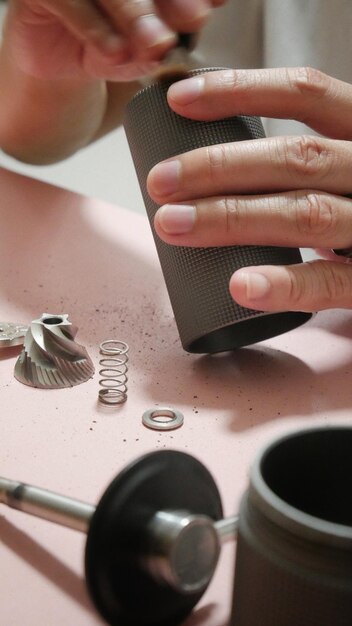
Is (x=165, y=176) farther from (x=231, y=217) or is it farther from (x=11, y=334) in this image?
(x=11, y=334)

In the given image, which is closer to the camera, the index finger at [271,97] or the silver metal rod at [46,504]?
the silver metal rod at [46,504]

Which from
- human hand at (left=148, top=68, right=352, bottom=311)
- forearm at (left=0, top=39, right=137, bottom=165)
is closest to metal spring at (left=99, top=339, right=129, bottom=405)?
human hand at (left=148, top=68, right=352, bottom=311)

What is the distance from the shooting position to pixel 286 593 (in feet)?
0.99

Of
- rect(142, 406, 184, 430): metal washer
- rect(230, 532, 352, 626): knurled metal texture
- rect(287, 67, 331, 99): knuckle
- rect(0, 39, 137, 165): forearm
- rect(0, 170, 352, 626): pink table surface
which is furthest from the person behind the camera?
rect(0, 39, 137, 165): forearm

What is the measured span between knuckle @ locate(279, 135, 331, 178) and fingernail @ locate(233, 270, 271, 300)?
112 mm

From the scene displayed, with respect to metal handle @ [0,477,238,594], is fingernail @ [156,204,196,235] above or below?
above

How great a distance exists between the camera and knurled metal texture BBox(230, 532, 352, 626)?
0.29m

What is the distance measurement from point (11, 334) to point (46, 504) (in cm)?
30

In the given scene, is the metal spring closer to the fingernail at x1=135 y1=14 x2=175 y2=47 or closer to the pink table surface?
the pink table surface

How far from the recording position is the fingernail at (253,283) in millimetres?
592

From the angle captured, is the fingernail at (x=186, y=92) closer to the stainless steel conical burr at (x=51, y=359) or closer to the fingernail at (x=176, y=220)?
the fingernail at (x=176, y=220)

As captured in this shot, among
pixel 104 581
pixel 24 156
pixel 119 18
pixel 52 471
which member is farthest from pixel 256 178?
pixel 24 156

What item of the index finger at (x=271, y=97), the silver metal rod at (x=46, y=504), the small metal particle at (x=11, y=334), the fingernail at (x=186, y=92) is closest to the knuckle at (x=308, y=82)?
the index finger at (x=271, y=97)

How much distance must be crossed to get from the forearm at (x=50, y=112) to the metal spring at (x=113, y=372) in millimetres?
444
